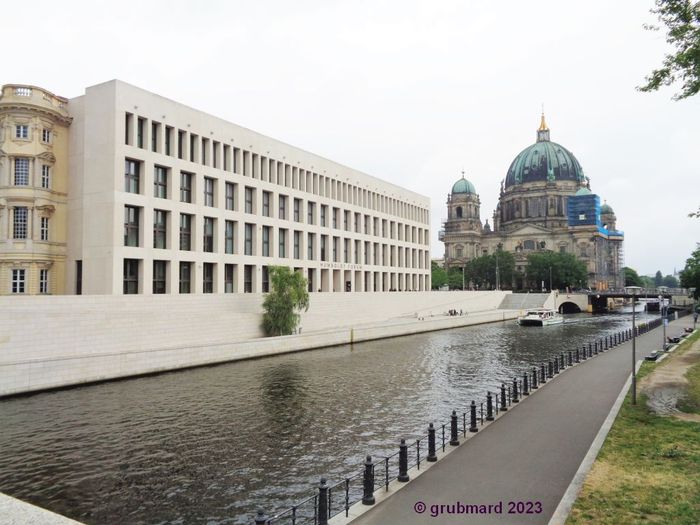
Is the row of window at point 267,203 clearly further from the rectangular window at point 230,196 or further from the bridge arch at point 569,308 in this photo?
the bridge arch at point 569,308

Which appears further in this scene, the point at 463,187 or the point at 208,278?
the point at 463,187

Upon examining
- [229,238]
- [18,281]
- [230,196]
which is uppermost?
[230,196]

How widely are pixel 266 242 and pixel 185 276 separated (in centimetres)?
1200

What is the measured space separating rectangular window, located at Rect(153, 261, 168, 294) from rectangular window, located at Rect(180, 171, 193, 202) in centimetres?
651

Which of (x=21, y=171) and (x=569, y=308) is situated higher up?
(x=21, y=171)

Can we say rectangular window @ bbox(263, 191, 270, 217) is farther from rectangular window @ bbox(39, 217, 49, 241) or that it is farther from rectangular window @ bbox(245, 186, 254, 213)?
rectangular window @ bbox(39, 217, 49, 241)

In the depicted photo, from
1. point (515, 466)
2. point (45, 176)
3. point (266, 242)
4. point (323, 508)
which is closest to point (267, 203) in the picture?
point (266, 242)

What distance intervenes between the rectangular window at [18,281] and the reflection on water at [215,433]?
1620 cm

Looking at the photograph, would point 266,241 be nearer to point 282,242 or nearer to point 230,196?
point 282,242

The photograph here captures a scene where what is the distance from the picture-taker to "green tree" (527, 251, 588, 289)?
14000cm

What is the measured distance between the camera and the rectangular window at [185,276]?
160ft

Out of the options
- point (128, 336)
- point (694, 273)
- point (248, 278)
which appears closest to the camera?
point (128, 336)

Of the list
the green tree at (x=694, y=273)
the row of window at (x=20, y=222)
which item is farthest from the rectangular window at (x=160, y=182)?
the green tree at (x=694, y=273)

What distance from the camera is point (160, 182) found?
46.4m
